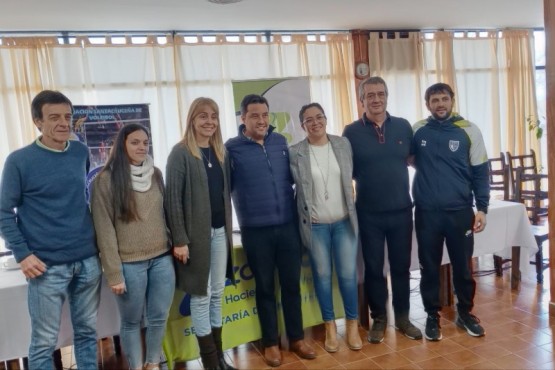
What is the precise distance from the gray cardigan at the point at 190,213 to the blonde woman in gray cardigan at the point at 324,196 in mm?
526

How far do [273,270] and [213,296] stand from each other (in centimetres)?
34

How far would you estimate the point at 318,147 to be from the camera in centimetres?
250

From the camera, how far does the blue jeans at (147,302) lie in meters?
2.08

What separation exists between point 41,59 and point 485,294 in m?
4.49

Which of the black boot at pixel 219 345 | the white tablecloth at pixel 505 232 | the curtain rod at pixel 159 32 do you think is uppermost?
the curtain rod at pixel 159 32

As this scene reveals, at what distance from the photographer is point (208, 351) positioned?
7.57ft

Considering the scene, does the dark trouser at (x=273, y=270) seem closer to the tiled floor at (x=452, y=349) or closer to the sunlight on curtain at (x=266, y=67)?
the tiled floor at (x=452, y=349)

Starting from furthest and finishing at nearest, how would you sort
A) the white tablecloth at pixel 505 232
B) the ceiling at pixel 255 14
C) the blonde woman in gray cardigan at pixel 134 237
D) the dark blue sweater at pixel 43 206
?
the ceiling at pixel 255 14 < the white tablecloth at pixel 505 232 < the blonde woman in gray cardigan at pixel 134 237 < the dark blue sweater at pixel 43 206

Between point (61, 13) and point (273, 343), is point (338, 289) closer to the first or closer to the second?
point (273, 343)

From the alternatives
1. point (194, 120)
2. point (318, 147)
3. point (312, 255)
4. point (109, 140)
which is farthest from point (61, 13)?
point (312, 255)

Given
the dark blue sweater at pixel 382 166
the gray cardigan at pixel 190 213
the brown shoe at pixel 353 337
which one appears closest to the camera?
the gray cardigan at pixel 190 213

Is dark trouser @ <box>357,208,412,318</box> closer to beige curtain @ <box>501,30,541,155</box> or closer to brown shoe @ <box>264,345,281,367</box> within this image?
brown shoe @ <box>264,345,281,367</box>

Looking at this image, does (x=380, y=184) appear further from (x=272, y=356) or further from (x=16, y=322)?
(x=16, y=322)

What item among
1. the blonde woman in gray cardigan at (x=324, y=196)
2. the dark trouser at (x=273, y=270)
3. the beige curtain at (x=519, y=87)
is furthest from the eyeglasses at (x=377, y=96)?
the beige curtain at (x=519, y=87)
